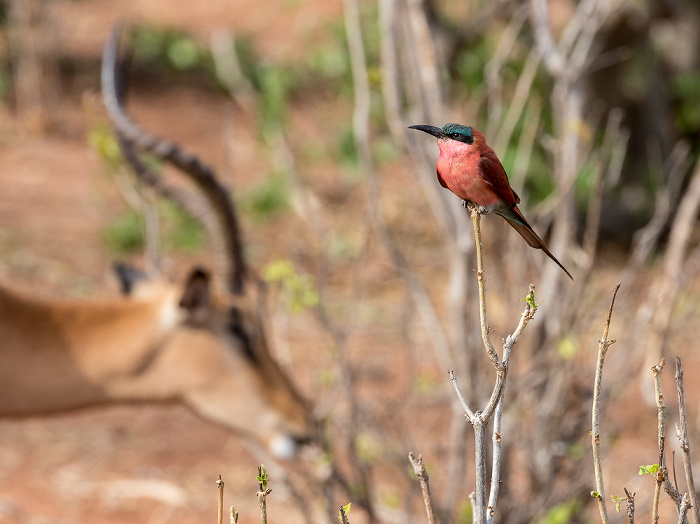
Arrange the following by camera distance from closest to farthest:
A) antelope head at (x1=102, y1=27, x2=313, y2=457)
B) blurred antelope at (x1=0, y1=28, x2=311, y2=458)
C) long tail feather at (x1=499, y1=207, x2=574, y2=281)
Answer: long tail feather at (x1=499, y1=207, x2=574, y2=281) < blurred antelope at (x1=0, y1=28, x2=311, y2=458) < antelope head at (x1=102, y1=27, x2=313, y2=457)

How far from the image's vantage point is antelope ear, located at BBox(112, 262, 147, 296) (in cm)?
316

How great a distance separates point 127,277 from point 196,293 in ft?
1.92

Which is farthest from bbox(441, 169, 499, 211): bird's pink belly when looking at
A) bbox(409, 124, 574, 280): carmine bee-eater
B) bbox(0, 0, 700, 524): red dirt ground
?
bbox(0, 0, 700, 524): red dirt ground

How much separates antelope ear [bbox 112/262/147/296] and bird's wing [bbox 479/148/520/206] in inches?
101

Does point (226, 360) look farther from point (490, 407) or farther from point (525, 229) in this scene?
point (525, 229)

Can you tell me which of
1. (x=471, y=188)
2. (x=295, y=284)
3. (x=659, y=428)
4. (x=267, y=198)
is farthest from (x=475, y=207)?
(x=267, y=198)

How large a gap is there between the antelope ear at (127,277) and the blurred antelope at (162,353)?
0.32 m

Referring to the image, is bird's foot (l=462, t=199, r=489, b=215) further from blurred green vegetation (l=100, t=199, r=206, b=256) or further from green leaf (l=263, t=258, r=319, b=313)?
blurred green vegetation (l=100, t=199, r=206, b=256)

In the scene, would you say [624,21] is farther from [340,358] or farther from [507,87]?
[340,358]

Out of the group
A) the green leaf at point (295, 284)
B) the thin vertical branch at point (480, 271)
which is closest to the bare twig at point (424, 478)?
the thin vertical branch at point (480, 271)

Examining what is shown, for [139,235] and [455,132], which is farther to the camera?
[139,235]

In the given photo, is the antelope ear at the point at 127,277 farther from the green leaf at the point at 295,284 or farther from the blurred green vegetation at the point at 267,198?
the blurred green vegetation at the point at 267,198

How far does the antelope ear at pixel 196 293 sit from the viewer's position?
2.67 m

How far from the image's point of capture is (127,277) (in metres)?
3.20
